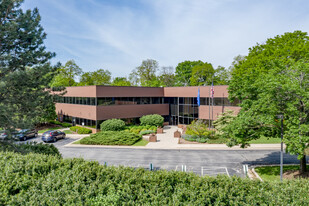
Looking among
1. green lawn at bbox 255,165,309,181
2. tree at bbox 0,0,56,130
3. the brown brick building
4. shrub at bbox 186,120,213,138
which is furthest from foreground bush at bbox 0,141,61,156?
shrub at bbox 186,120,213,138

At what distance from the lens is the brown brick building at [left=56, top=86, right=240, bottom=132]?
34.0 meters

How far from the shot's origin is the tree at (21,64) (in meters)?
13.3

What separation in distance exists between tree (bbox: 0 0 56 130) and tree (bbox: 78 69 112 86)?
57.5 m

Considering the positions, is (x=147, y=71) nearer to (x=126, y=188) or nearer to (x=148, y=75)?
(x=148, y=75)

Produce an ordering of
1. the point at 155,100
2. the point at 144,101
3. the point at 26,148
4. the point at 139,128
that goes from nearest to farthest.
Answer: the point at 26,148
the point at 139,128
the point at 144,101
the point at 155,100

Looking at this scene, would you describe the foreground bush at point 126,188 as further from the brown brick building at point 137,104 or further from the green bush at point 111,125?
the brown brick building at point 137,104

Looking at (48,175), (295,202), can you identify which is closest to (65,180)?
(48,175)

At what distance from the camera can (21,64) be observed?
14523mm

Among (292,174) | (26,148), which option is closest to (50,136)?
(26,148)

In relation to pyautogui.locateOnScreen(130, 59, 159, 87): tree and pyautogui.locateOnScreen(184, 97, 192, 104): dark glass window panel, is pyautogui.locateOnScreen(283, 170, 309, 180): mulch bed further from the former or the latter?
pyautogui.locateOnScreen(130, 59, 159, 87): tree

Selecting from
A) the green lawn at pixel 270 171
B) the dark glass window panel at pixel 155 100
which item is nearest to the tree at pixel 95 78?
the dark glass window panel at pixel 155 100

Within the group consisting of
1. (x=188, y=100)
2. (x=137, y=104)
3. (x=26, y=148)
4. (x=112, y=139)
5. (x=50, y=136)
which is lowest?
(x=112, y=139)

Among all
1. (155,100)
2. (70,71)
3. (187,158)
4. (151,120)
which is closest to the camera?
(187,158)

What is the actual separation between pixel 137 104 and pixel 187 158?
1981 centimetres
